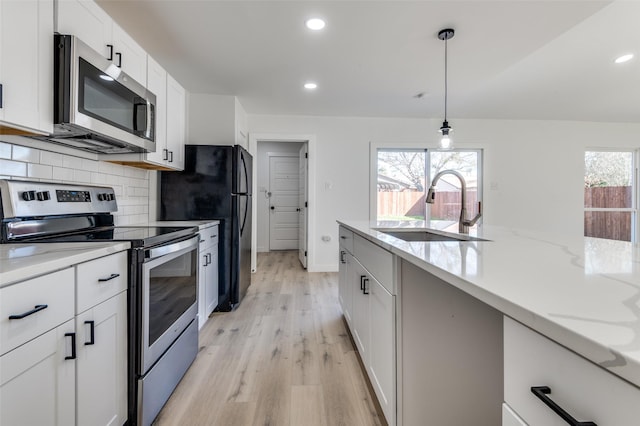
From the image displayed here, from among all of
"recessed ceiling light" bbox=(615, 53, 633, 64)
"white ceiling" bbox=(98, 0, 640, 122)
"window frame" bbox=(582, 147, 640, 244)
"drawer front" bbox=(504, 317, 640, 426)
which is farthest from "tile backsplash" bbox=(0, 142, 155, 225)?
"window frame" bbox=(582, 147, 640, 244)

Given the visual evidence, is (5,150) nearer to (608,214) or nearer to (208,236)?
(208,236)

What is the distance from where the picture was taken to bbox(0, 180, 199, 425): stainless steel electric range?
1.28m

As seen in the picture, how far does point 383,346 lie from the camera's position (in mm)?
1321

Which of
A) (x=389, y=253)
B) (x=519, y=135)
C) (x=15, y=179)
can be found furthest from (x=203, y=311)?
(x=519, y=135)

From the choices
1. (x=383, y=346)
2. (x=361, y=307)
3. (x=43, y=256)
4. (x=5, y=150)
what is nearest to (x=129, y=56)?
(x=5, y=150)

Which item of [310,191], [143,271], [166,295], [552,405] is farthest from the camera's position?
[310,191]

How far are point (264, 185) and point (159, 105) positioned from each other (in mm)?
3993

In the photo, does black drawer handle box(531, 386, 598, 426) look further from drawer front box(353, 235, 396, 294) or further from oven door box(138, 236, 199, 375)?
oven door box(138, 236, 199, 375)

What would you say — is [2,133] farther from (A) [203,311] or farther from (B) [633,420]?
(B) [633,420]

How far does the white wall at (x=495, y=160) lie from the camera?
14.8 ft

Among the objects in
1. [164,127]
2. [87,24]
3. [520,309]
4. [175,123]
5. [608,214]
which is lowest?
[520,309]

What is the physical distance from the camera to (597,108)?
4.18 metres

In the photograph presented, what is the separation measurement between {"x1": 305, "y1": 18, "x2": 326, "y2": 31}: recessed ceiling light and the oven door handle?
1.65m

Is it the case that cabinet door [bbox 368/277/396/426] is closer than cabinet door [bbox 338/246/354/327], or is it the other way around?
cabinet door [bbox 368/277/396/426]
